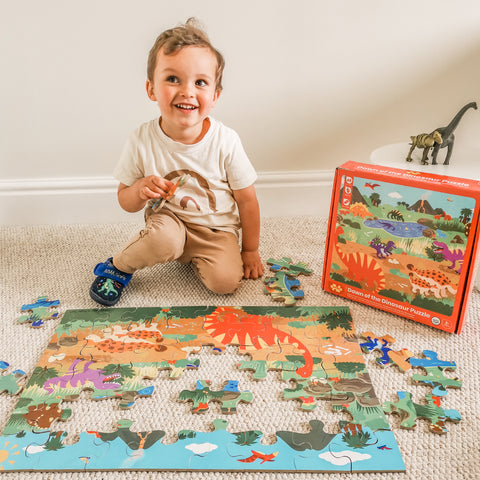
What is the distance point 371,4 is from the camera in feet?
4.31

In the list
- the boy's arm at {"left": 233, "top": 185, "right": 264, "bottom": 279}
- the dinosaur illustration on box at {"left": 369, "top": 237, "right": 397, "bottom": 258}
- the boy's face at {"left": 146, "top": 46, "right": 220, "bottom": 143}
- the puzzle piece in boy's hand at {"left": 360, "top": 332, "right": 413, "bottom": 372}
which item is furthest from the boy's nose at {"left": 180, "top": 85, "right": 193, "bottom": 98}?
the puzzle piece in boy's hand at {"left": 360, "top": 332, "right": 413, "bottom": 372}

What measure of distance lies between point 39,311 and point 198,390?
1.47 feet

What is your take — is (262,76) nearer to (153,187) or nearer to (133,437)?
(153,187)

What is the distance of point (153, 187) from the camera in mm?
1124

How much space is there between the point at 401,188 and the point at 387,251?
0.14 metres

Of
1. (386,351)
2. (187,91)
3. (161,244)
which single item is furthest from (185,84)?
(386,351)

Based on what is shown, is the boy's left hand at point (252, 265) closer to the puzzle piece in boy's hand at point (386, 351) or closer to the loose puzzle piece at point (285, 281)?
the loose puzzle piece at point (285, 281)

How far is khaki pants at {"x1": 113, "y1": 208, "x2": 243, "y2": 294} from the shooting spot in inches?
45.6

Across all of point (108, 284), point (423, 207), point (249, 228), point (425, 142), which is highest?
point (425, 142)

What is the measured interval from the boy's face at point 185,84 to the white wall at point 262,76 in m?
0.31

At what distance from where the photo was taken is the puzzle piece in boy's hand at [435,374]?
0.90m

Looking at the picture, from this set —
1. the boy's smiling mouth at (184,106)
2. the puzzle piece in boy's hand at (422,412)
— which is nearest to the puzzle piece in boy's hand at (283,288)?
the puzzle piece in boy's hand at (422,412)

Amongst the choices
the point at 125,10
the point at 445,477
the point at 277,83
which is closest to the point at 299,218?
the point at 277,83

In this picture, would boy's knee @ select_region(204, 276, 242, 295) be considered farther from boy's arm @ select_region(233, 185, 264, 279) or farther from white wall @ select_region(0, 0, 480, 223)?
white wall @ select_region(0, 0, 480, 223)
